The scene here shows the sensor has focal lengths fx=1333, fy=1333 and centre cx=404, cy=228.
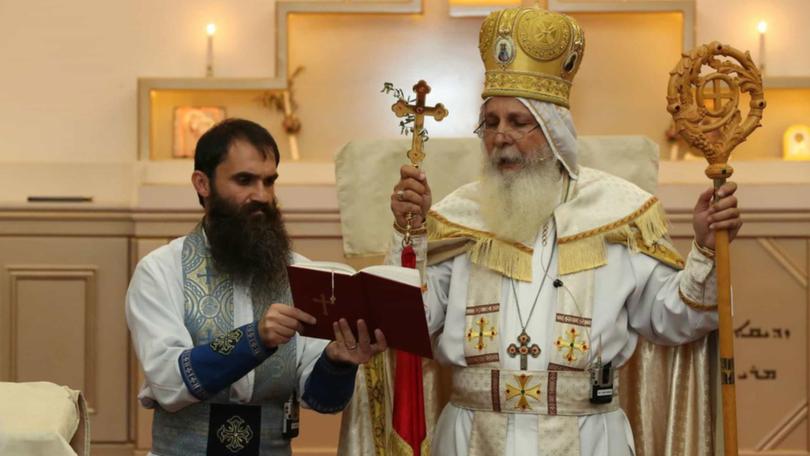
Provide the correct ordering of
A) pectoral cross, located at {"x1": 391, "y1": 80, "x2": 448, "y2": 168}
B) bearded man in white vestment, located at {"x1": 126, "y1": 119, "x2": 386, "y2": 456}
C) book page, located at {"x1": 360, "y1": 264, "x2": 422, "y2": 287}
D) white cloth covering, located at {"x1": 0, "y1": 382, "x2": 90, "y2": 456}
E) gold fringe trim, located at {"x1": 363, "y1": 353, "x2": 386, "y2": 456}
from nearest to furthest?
white cloth covering, located at {"x1": 0, "y1": 382, "x2": 90, "y2": 456} → book page, located at {"x1": 360, "y1": 264, "x2": 422, "y2": 287} → bearded man in white vestment, located at {"x1": 126, "y1": 119, "x2": 386, "y2": 456} → pectoral cross, located at {"x1": 391, "y1": 80, "x2": 448, "y2": 168} → gold fringe trim, located at {"x1": 363, "y1": 353, "x2": 386, "y2": 456}

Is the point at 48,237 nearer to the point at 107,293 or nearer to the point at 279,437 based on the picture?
the point at 107,293

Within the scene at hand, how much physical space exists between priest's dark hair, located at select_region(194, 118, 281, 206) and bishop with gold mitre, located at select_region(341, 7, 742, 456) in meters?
0.42

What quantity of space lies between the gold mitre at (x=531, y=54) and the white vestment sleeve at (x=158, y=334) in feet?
3.87

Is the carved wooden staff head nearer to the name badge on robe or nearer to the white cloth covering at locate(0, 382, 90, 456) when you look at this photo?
the name badge on robe

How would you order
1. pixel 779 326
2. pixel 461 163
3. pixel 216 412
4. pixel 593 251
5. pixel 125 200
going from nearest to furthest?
pixel 216 412, pixel 593 251, pixel 461 163, pixel 779 326, pixel 125 200

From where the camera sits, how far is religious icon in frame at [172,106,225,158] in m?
7.50

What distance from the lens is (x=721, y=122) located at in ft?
12.6

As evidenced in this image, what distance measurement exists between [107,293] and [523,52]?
356cm

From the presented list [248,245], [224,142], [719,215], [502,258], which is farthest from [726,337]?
[224,142]

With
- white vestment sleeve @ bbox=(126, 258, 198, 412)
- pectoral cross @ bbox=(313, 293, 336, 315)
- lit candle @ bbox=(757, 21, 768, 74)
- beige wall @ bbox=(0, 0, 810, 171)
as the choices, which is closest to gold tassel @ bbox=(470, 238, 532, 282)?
pectoral cross @ bbox=(313, 293, 336, 315)

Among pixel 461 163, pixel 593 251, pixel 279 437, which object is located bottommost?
pixel 279 437

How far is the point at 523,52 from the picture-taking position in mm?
4188

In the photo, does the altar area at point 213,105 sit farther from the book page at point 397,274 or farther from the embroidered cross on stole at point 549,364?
the book page at point 397,274

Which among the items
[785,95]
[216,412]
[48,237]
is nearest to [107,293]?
[48,237]
